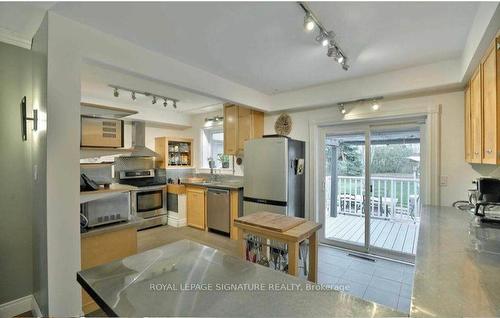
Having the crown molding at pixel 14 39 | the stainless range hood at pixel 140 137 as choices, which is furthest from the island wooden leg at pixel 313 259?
the stainless range hood at pixel 140 137

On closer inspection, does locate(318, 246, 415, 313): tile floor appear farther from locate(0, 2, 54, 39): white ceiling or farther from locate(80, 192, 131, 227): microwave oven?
locate(0, 2, 54, 39): white ceiling

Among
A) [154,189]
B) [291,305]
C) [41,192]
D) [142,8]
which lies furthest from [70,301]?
[154,189]

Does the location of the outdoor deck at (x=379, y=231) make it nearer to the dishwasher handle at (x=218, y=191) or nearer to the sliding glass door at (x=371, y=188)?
the sliding glass door at (x=371, y=188)

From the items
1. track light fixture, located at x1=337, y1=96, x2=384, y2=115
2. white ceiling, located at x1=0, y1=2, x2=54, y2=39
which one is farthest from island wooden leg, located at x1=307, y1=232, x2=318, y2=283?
white ceiling, located at x1=0, y1=2, x2=54, y2=39

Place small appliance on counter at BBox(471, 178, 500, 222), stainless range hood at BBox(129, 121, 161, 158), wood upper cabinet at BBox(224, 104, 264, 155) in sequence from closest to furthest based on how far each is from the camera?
small appliance on counter at BBox(471, 178, 500, 222) → wood upper cabinet at BBox(224, 104, 264, 155) → stainless range hood at BBox(129, 121, 161, 158)

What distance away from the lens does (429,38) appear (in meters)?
2.20

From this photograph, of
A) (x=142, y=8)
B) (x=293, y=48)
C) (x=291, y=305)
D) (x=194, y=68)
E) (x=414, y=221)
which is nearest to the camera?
(x=291, y=305)

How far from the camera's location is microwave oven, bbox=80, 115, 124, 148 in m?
2.12

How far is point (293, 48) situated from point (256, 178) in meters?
2.00

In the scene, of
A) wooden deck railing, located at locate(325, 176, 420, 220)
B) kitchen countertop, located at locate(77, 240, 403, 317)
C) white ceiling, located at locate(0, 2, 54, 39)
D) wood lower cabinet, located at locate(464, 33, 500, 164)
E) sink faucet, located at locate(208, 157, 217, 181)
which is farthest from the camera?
sink faucet, located at locate(208, 157, 217, 181)

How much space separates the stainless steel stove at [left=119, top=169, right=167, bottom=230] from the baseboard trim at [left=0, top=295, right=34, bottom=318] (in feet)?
8.10

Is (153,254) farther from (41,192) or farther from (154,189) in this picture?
(154,189)

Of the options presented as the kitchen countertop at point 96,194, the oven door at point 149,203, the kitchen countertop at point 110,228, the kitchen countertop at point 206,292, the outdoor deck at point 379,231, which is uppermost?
the kitchen countertop at point 96,194

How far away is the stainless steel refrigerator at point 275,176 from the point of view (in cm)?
348
